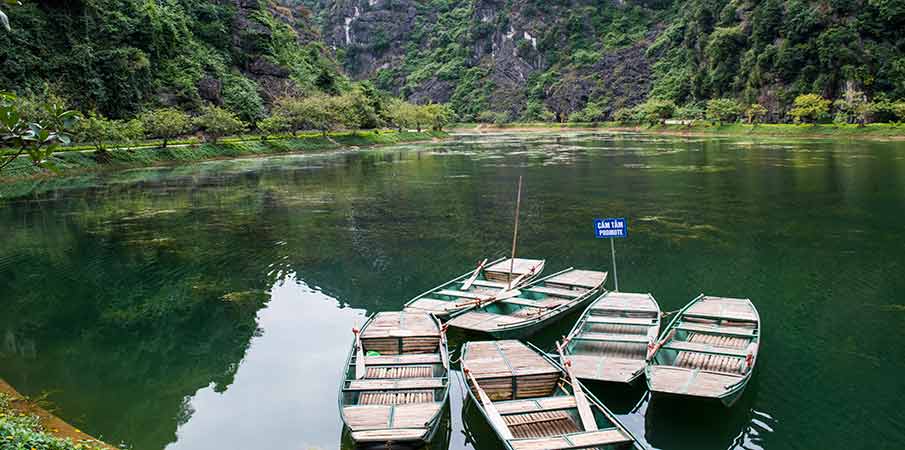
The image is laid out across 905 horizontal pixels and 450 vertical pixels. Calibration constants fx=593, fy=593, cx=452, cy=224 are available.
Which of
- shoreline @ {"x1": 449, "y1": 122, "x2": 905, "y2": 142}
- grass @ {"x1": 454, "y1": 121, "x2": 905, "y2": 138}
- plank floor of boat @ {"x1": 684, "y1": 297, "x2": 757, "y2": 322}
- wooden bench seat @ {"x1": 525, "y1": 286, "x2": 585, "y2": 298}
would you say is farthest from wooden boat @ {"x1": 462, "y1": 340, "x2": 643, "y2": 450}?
grass @ {"x1": 454, "y1": 121, "x2": 905, "y2": 138}

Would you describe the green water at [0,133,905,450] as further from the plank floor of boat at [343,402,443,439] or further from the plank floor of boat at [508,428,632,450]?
the plank floor of boat at [508,428,632,450]

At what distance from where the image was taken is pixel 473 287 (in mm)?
20969

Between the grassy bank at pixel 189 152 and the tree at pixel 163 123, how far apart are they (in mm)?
2289

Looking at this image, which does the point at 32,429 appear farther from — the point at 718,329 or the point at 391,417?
the point at 718,329

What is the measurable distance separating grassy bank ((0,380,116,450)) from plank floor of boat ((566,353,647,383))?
968cm

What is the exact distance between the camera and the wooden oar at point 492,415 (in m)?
10.7

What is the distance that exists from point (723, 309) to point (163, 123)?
3069 inches

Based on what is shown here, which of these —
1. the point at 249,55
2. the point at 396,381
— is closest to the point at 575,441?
the point at 396,381

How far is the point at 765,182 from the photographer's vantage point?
47.5m

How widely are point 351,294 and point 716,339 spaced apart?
13058 millimetres

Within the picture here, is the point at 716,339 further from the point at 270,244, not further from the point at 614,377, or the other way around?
the point at 270,244

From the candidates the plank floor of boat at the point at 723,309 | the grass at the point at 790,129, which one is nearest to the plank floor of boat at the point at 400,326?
the plank floor of boat at the point at 723,309

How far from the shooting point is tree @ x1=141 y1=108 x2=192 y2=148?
78.2 meters

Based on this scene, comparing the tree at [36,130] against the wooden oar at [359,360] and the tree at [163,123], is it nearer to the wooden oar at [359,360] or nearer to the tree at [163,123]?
the wooden oar at [359,360]
